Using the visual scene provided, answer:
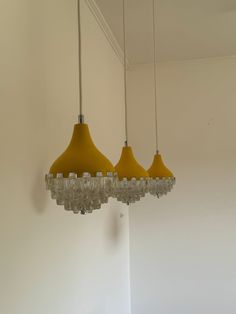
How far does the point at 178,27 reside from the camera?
7.43 feet

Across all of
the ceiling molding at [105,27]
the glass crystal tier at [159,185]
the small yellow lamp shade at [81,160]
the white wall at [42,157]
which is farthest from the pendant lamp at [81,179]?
the ceiling molding at [105,27]

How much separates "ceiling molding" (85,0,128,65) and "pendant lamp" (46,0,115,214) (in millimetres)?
1371

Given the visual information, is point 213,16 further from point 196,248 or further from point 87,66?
point 196,248

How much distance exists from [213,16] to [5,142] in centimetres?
170

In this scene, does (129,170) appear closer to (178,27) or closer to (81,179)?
(81,179)

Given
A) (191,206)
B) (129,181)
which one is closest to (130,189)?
(129,181)

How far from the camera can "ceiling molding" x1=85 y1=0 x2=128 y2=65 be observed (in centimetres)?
195

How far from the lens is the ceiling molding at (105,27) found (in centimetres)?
195

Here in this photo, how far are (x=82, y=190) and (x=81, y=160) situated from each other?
7 centimetres

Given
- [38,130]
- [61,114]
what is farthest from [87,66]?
[38,130]

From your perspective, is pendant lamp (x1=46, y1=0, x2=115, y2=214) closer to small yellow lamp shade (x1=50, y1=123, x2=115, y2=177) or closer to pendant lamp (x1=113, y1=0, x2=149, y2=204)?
small yellow lamp shade (x1=50, y1=123, x2=115, y2=177)

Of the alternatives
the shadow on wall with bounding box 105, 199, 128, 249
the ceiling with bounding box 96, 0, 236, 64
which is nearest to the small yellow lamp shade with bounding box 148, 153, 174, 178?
the shadow on wall with bounding box 105, 199, 128, 249

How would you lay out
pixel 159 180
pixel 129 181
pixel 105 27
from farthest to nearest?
pixel 105 27, pixel 159 180, pixel 129 181

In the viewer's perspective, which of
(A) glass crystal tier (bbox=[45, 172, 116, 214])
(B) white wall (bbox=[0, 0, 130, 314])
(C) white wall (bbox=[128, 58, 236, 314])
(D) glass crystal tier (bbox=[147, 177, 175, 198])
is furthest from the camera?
(C) white wall (bbox=[128, 58, 236, 314])
